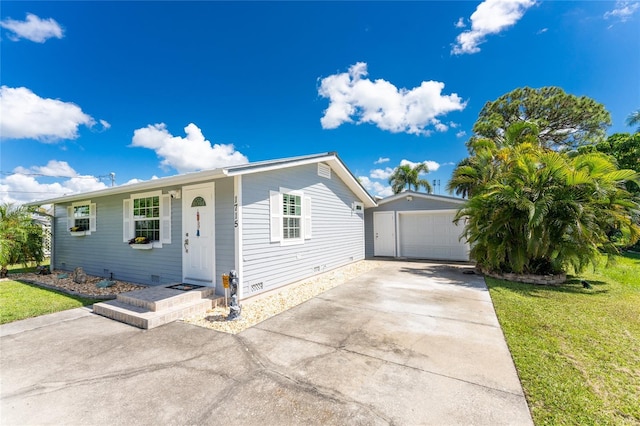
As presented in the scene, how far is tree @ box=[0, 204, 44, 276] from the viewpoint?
346 inches

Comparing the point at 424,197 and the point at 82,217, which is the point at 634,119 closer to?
the point at 424,197

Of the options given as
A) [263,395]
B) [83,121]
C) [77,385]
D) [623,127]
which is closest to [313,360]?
[263,395]

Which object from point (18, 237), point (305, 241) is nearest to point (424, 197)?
point (305, 241)

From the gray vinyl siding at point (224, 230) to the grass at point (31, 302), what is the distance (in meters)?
2.96

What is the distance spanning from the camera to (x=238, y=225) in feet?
17.7

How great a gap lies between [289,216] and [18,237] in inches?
397

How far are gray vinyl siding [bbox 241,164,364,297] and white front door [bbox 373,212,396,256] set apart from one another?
4.91ft

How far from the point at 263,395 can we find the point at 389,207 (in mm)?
11216

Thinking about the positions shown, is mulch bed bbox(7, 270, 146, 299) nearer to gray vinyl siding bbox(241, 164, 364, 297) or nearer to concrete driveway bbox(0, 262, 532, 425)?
concrete driveway bbox(0, 262, 532, 425)

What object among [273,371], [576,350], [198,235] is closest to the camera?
[273,371]

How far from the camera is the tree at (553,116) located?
647 inches

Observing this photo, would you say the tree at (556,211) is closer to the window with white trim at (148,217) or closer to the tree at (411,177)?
the window with white trim at (148,217)

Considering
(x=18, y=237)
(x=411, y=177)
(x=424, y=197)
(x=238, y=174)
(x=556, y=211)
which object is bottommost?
(x=18, y=237)

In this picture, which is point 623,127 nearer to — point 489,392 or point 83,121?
point 489,392
